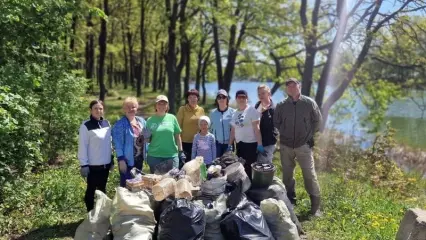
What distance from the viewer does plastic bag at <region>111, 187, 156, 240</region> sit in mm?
4211

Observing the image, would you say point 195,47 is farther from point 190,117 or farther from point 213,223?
point 213,223

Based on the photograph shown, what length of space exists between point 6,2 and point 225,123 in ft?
13.4

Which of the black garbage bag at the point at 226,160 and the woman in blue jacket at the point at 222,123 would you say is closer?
the black garbage bag at the point at 226,160

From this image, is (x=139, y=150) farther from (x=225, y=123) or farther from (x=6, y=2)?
(x=6, y=2)

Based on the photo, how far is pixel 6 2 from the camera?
6234mm

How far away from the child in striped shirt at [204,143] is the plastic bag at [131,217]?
1565mm

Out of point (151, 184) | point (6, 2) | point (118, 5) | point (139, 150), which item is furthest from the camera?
point (118, 5)

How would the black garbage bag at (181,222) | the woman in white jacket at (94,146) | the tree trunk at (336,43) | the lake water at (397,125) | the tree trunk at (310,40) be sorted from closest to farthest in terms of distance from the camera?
the black garbage bag at (181,222) → the woman in white jacket at (94,146) → the tree trunk at (336,43) → the tree trunk at (310,40) → the lake water at (397,125)

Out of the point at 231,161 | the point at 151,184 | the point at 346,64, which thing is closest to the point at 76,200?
the point at 151,184

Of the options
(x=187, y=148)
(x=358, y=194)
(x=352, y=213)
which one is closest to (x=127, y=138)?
(x=187, y=148)

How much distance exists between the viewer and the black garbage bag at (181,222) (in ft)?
13.6

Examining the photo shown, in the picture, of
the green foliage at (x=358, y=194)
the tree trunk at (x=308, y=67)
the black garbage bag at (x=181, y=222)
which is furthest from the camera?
the tree trunk at (x=308, y=67)

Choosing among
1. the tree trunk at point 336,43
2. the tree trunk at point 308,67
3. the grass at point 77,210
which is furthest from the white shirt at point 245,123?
the tree trunk at point 308,67

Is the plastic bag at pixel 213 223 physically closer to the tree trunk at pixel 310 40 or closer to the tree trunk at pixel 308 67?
the tree trunk at pixel 310 40
